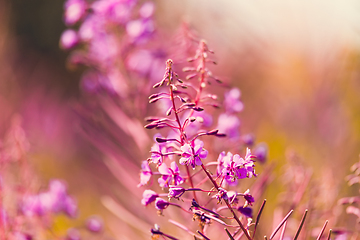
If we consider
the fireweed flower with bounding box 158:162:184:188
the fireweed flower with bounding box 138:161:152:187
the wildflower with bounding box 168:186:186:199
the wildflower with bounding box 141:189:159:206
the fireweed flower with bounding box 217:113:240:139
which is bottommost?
the wildflower with bounding box 168:186:186:199

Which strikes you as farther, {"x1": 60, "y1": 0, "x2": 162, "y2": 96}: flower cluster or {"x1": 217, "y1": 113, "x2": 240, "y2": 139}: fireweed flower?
{"x1": 60, "y1": 0, "x2": 162, "y2": 96}: flower cluster

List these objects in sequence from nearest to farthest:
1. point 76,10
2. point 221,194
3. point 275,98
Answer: point 221,194 → point 76,10 → point 275,98

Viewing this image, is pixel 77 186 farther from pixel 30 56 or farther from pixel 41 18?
pixel 41 18

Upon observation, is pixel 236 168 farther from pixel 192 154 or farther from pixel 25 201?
pixel 25 201

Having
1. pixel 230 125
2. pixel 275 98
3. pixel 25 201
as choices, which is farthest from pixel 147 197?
pixel 275 98

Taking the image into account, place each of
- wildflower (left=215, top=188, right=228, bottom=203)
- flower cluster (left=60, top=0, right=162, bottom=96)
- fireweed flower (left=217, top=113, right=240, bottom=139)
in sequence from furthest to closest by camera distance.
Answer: flower cluster (left=60, top=0, right=162, bottom=96) → fireweed flower (left=217, top=113, right=240, bottom=139) → wildflower (left=215, top=188, right=228, bottom=203)

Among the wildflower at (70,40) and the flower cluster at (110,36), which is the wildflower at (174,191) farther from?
the wildflower at (70,40)

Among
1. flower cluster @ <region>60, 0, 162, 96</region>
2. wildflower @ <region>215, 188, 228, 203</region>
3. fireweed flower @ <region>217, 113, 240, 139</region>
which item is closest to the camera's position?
wildflower @ <region>215, 188, 228, 203</region>

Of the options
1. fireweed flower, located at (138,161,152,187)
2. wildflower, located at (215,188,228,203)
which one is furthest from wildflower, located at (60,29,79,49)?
wildflower, located at (215,188,228,203)

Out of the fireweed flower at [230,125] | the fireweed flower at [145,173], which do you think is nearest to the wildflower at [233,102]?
the fireweed flower at [230,125]

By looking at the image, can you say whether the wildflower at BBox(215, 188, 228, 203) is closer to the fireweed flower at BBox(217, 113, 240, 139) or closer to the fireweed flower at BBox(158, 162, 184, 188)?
the fireweed flower at BBox(158, 162, 184, 188)

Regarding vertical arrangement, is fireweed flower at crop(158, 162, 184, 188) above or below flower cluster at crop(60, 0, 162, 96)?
below
